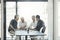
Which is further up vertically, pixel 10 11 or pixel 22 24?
pixel 10 11

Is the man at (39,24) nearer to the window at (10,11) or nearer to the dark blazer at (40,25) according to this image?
the dark blazer at (40,25)

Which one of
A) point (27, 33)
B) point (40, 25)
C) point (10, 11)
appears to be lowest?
point (27, 33)

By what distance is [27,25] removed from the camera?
3.35m

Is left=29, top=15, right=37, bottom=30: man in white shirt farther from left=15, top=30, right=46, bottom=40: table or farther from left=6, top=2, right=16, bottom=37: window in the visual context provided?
left=6, top=2, right=16, bottom=37: window

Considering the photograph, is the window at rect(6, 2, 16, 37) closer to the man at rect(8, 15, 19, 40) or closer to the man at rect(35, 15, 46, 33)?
the man at rect(8, 15, 19, 40)

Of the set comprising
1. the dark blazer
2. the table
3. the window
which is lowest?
the table

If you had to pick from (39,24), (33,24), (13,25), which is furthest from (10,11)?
(39,24)

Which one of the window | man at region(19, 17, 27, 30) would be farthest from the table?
the window

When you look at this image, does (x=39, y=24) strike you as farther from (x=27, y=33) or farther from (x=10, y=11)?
(x=10, y=11)

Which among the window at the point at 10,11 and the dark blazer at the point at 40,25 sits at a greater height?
the window at the point at 10,11

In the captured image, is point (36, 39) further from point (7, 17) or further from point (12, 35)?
point (7, 17)

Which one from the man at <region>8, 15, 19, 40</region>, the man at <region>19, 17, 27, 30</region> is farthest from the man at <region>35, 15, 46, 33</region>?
the man at <region>8, 15, 19, 40</region>

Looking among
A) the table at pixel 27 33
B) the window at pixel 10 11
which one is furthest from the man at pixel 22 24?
the window at pixel 10 11

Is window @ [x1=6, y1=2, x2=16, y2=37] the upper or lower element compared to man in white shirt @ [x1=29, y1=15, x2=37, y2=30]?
upper
